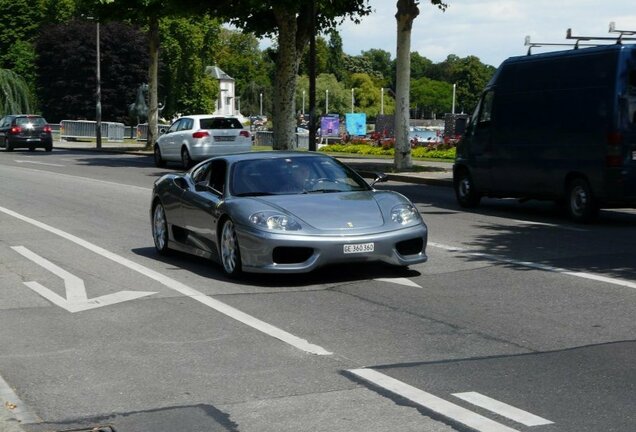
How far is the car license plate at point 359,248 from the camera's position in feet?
37.4

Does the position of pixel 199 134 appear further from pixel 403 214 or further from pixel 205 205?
pixel 403 214

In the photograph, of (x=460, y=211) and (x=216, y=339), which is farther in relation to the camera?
(x=460, y=211)

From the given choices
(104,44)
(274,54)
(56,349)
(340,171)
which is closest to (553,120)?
(340,171)

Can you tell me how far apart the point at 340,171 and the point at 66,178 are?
19.9m

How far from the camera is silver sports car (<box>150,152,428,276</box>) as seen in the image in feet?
37.6

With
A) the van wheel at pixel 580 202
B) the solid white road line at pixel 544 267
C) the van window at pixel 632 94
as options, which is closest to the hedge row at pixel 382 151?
the van wheel at pixel 580 202

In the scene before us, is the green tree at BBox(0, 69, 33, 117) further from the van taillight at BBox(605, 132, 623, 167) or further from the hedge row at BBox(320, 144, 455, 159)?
the van taillight at BBox(605, 132, 623, 167)

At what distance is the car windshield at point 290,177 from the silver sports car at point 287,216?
0.01 metres

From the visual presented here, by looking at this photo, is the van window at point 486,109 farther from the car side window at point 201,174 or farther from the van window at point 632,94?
the car side window at point 201,174

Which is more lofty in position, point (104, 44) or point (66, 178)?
point (104, 44)

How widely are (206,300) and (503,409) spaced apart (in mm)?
4769

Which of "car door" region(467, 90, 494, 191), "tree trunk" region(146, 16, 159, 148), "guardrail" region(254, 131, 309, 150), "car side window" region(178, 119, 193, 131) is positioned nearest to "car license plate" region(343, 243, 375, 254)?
"car door" region(467, 90, 494, 191)

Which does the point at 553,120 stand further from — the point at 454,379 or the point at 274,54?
the point at 274,54

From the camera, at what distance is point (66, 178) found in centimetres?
3178
